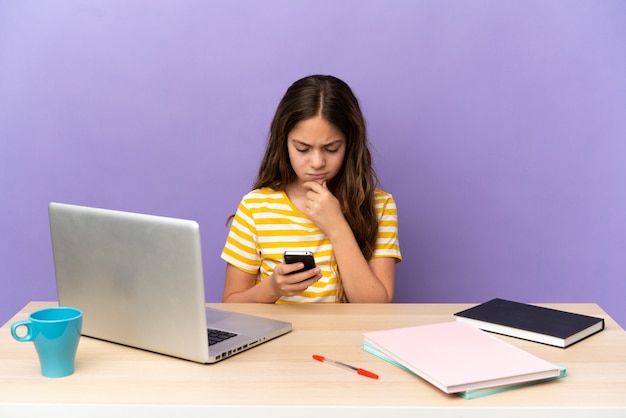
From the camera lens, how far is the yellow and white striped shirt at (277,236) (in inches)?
76.5

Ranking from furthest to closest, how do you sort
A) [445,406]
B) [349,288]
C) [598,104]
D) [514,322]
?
1. [598,104]
2. [349,288]
3. [514,322]
4. [445,406]

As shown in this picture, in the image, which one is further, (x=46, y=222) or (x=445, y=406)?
(x=46, y=222)

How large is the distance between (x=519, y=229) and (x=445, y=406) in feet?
4.95

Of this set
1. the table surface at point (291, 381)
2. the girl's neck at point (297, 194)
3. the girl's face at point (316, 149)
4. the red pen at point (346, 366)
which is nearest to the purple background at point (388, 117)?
the girl's neck at point (297, 194)

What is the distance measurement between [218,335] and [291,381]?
244 millimetres

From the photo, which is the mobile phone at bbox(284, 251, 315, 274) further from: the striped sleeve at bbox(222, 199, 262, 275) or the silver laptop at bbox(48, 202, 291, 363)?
the striped sleeve at bbox(222, 199, 262, 275)

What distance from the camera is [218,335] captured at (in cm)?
131

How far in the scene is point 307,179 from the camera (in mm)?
1901

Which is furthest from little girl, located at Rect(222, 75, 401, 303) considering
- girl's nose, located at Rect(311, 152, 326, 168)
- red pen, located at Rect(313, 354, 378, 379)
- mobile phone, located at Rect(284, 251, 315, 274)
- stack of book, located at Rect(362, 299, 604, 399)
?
red pen, located at Rect(313, 354, 378, 379)

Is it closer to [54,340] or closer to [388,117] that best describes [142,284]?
[54,340]

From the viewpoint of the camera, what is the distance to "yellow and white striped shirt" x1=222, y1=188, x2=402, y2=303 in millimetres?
1942

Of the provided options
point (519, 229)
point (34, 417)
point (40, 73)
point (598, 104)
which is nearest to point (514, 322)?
point (34, 417)

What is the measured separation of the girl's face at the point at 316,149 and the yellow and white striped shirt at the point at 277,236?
13 cm

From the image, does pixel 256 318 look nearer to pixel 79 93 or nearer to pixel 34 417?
pixel 34 417
